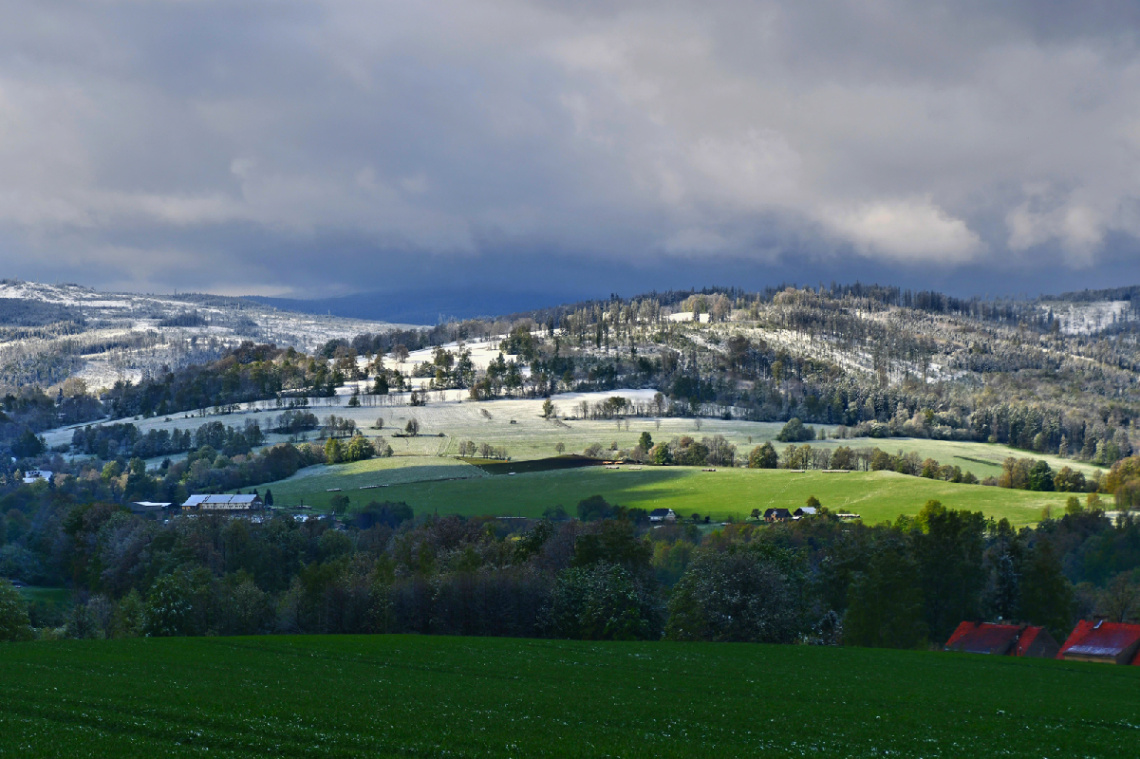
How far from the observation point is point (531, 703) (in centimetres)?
2519

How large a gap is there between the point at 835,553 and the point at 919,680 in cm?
3071

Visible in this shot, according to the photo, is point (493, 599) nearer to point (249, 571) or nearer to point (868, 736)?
point (249, 571)

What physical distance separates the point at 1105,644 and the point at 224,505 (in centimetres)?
10623

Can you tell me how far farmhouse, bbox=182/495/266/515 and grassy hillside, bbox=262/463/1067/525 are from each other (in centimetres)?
360

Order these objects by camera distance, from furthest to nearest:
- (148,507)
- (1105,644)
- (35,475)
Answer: (35,475)
(148,507)
(1105,644)

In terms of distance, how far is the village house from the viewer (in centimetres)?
11475

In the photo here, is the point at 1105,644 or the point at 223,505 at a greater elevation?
the point at 1105,644

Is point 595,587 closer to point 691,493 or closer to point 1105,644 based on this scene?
point 1105,644

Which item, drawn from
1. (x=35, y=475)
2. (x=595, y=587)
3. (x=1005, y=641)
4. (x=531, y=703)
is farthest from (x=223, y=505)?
(x=531, y=703)

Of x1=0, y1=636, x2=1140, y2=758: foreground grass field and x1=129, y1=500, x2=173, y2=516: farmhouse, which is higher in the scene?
x1=0, y1=636, x2=1140, y2=758: foreground grass field

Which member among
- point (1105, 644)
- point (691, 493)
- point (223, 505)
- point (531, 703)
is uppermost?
point (531, 703)

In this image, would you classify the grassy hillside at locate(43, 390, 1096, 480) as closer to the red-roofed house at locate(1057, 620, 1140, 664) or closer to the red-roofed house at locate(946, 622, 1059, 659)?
the red-roofed house at locate(946, 622, 1059, 659)

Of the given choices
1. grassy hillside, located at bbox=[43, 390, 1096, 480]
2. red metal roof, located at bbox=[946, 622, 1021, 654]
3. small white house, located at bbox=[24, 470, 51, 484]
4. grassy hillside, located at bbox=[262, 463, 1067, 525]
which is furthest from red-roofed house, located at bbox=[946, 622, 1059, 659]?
small white house, located at bbox=[24, 470, 51, 484]

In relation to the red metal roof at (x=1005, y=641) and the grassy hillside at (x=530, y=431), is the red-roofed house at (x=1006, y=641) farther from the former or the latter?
the grassy hillside at (x=530, y=431)
